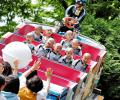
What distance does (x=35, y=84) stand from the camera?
4.98m

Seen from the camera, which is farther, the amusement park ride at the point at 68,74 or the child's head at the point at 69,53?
the child's head at the point at 69,53

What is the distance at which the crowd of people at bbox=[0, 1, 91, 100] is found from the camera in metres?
4.78

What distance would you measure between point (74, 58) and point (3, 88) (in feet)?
12.5

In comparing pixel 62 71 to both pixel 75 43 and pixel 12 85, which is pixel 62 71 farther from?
pixel 12 85

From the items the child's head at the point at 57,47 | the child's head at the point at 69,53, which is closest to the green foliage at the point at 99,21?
the child's head at the point at 69,53

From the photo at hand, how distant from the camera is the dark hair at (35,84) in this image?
4973 millimetres

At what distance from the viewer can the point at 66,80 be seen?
715cm

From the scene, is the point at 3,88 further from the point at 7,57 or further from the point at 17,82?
the point at 7,57

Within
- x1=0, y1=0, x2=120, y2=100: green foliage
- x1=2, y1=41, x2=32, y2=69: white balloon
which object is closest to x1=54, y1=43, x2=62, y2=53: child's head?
x1=2, y1=41, x2=32, y2=69: white balloon

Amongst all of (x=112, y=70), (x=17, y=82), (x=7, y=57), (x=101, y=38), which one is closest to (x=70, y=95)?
(x=7, y=57)

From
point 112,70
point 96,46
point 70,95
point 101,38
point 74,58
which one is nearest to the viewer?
point 70,95

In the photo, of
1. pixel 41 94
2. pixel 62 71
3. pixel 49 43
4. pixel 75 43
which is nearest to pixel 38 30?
pixel 75 43

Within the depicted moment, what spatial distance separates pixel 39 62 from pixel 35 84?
2.94 feet

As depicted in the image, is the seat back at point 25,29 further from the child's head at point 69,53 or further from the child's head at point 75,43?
the child's head at point 69,53
